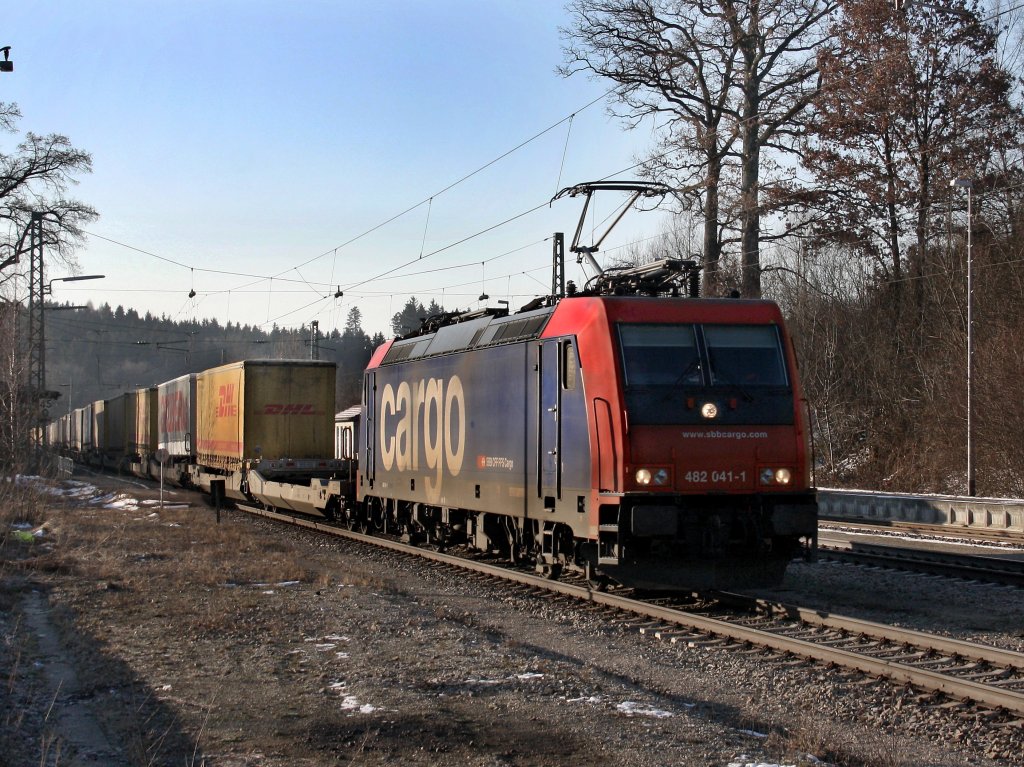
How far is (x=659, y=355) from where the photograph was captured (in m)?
11.3

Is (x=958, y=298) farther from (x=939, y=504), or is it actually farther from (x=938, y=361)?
(x=939, y=504)

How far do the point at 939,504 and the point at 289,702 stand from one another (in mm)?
18425

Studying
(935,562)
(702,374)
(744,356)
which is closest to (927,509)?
(935,562)

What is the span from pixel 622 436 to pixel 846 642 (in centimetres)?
291

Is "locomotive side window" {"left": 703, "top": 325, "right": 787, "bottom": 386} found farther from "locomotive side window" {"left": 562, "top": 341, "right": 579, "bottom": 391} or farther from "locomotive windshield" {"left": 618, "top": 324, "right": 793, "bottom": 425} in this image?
"locomotive side window" {"left": 562, "top": 341, "right": 579, "bottom": 391}

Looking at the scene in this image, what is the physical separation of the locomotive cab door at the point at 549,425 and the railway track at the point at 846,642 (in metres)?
1.18

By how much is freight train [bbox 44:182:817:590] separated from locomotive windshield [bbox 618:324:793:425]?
0.05ft

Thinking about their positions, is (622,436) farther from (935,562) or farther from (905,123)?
(905,123)

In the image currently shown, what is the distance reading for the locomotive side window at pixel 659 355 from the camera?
1119cm

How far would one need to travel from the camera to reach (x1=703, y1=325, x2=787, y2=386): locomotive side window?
1147 centimetres

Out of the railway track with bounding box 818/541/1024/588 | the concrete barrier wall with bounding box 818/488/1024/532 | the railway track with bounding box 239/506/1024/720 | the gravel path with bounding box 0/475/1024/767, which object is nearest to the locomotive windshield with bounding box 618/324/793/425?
the railway track with bounding box 239/506/1024/720

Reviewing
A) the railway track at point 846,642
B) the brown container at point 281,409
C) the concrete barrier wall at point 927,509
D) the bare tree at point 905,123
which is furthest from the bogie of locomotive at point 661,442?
the bare tree at point 905,123

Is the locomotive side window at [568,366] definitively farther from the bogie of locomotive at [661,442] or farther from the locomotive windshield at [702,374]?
the locomotive windshield at [702,374]

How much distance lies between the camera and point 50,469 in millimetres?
35688
